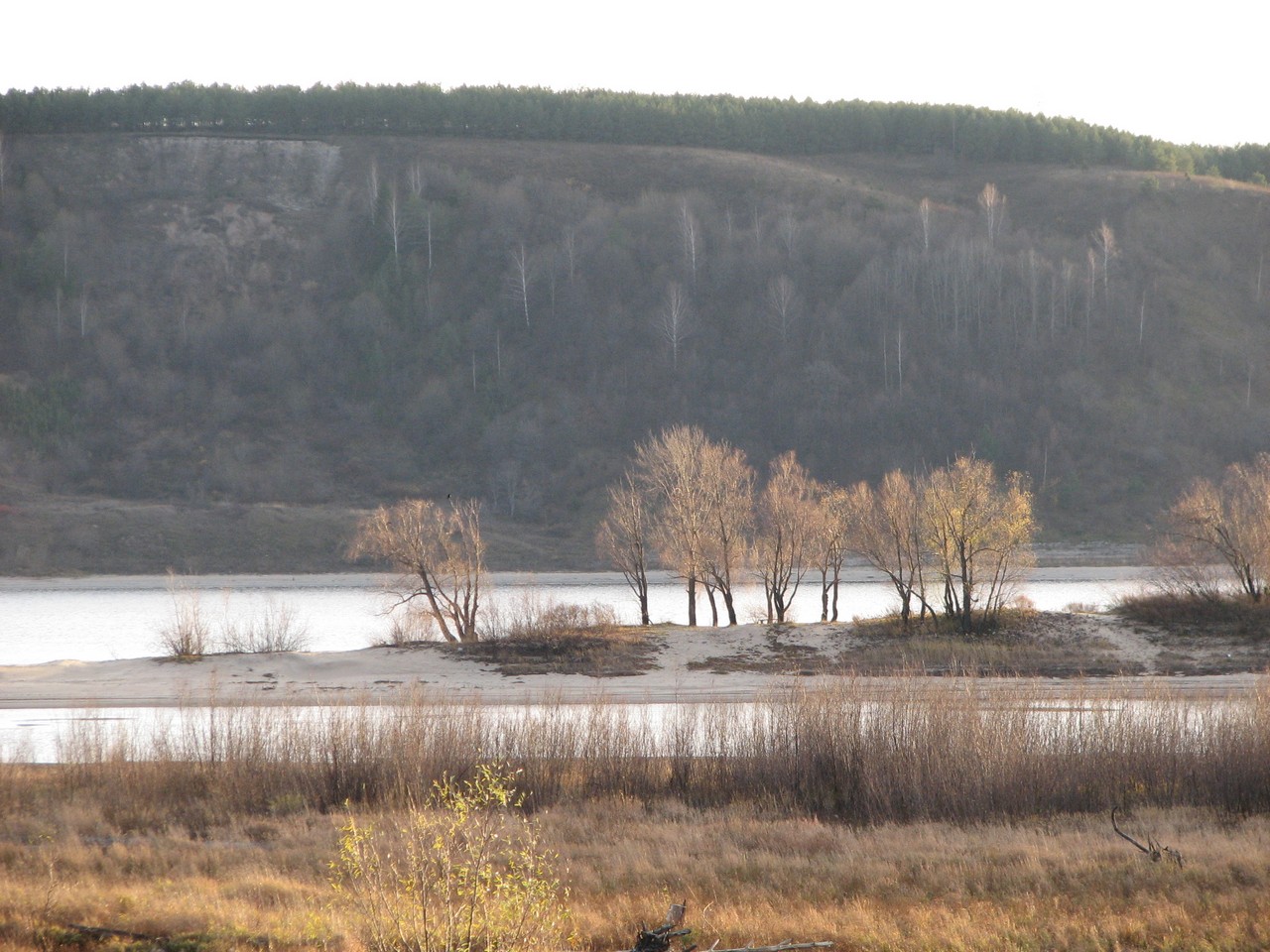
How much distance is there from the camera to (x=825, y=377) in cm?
10300

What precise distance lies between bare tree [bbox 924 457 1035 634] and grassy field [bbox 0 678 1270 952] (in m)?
15.2

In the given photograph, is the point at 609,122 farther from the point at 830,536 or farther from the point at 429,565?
the point at 429,565

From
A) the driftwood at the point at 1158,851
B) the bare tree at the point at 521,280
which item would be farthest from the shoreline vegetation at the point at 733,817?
the bare tree at the point at 521,280

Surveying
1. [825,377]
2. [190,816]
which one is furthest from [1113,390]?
[190,816]

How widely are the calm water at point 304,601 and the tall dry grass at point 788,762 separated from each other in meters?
19.6

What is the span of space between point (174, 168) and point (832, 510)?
97.5m

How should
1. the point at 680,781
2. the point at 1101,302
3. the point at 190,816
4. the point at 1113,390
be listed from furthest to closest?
the point at 1101,302, the point at 1113,390, the point at 680,781, the point at 190,816

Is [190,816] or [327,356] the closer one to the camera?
[190,816]

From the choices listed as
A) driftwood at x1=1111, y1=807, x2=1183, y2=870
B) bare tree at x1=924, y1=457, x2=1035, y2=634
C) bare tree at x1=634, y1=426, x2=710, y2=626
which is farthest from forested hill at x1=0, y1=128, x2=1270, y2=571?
driftwood at x1=1111, y1=807, x2=1183, y2=870

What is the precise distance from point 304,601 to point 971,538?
4372 centimetres

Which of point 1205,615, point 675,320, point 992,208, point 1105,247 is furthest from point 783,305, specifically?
point 1205,615

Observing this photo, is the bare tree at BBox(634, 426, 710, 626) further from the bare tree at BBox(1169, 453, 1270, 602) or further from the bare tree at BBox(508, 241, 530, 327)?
the bare tree at BBox(508, 241, 530, 327)

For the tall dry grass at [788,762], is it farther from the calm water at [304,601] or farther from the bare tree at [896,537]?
the calm water at [304,601]

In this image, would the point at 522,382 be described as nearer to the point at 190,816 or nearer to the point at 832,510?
the point at 832,510
